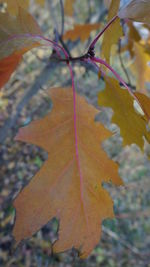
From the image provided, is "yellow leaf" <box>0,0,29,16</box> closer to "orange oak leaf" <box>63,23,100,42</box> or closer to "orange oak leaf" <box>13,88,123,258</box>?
"orange oak leaf" <box>13,88,123,258</box>

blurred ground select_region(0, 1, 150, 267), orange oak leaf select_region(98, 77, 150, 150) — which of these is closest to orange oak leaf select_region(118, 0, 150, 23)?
orange oak leaf select_region(98, 77, 150, 150)

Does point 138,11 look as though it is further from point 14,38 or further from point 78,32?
point 78,32

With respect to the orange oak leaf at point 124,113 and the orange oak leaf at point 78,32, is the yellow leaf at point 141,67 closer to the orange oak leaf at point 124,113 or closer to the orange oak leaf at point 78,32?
the orange oak leaf at point 78,32

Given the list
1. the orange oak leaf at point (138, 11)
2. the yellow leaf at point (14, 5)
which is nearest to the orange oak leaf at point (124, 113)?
the orange oak leaf at point (138, 11)

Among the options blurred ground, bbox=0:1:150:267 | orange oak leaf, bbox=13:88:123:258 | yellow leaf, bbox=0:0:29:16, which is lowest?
blurred ground, bbox=0:1:150:267

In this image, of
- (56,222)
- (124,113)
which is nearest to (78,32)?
(124,113)

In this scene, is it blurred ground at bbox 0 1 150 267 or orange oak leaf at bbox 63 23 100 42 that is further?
blurred ground at bbox 0 1 150 267
